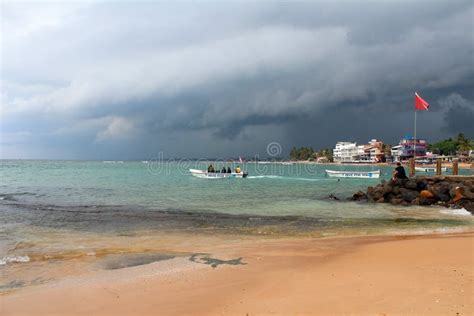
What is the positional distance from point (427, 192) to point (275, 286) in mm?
22609

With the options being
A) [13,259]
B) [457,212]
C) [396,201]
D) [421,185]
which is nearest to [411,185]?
[421,185]

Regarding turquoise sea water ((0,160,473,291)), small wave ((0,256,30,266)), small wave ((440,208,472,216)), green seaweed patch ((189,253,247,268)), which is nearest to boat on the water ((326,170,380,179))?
turquoise sea water ((0,160,473,291))

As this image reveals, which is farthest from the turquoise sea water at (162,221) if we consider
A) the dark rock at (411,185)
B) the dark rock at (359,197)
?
the dark rock at (411,185)

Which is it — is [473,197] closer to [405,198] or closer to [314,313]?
[405,198]

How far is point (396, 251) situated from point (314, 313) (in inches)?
222

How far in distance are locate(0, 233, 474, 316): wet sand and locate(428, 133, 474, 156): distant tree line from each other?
550ft

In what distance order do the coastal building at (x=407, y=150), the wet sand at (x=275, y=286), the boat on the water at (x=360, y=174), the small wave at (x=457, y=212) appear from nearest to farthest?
the wet sand at (x=275, y=286)
the small wave at (x=457, y=212)
the boat on the water at (x=360, y=174)
the coastal building at (x=407, y=150)

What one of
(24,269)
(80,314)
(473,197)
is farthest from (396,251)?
(473,197)

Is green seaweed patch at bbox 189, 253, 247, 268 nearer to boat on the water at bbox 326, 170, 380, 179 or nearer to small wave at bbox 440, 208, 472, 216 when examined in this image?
small wave at bbox 440, 208, 472, 216

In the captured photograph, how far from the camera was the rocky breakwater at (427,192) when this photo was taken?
82.2ft

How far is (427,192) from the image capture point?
2662cm

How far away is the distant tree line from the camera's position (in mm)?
156375

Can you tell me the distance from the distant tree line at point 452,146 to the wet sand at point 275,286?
167746 millimetres

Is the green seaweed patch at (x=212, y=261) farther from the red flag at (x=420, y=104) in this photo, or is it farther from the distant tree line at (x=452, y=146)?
the distant tree line at (x=452, y=146)
